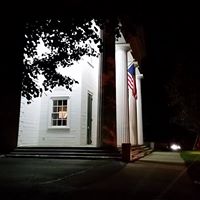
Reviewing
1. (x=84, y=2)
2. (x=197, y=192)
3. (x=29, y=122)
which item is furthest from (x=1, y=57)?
(x=29, y=122)

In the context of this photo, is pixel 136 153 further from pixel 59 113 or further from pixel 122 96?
pixel 59 113

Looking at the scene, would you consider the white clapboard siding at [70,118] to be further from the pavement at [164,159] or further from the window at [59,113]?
the pavement at [164,159]

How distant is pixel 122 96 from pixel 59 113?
3.59 meters

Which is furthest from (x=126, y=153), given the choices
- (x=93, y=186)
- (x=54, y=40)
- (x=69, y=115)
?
(x=54, y=40)

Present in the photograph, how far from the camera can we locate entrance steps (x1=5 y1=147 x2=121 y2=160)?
12007mm

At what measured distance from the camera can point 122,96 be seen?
1608cm

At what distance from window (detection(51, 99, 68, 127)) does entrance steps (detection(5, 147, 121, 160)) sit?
104 inches

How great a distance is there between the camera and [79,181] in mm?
6578

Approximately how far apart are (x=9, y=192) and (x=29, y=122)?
32.5 ft

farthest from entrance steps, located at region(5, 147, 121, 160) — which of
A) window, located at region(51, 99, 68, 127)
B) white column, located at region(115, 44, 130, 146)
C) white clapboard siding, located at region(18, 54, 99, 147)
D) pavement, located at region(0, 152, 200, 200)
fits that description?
pavement, located at region(0, 152, 200, 200)

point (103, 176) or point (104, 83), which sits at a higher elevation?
point (104, 83)

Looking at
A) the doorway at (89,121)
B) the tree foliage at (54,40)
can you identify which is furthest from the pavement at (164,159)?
the tree foliage at (54,40)

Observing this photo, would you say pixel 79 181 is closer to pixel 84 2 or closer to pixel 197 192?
pixel 197 192

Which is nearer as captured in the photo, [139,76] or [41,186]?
[41,186]
